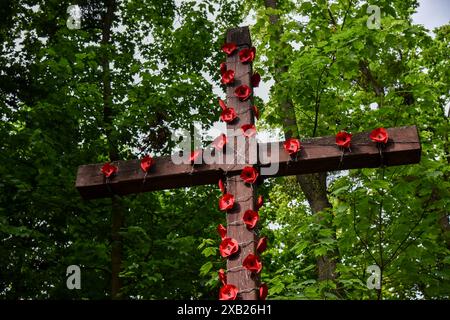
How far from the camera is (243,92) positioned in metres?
Result: 4.43

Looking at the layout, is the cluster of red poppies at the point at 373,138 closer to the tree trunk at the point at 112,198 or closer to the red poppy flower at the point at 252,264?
the red poppy flower at the point at 252,264

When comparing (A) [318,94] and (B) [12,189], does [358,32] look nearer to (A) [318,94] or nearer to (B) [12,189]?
(A) [318,94]

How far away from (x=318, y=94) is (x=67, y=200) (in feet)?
14.5

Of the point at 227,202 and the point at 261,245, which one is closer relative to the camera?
the point at 261,245

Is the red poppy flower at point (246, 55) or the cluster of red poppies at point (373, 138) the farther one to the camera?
the red poppy flower at point (246, 55)

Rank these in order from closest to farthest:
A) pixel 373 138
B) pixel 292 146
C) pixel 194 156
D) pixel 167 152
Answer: pixel 373 138 → pixel 292 146 → pixel 194 156 → pixel 167 152

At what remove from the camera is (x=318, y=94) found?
7.36m

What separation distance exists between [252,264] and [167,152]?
607 cm

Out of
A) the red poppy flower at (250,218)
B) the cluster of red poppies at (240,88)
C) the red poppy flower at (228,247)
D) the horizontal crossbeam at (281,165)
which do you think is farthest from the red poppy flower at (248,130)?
the red poppy flower at (228,247)

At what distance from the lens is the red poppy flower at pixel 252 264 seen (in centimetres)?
357

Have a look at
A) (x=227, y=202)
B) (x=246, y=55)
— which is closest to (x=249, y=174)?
(x=227, y=202)

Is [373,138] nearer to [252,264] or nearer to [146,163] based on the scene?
[252,264]

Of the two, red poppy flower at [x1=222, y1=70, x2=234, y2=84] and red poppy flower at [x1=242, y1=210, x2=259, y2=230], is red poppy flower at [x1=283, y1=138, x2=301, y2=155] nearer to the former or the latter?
red poppy flower at [x1=242, y1=210, x2=259, y2=230]

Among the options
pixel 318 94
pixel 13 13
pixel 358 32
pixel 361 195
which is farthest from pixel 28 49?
pixel 361 195
